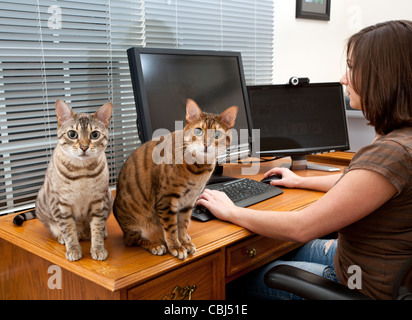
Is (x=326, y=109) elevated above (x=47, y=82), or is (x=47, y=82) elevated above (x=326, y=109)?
(x=47, y=82)

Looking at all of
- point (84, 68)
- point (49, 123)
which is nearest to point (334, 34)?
point (84, 68)

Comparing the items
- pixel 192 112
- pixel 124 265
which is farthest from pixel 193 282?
pixel 192 112

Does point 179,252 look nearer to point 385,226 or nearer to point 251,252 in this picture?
point 251,252

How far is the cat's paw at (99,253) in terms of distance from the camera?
100cm

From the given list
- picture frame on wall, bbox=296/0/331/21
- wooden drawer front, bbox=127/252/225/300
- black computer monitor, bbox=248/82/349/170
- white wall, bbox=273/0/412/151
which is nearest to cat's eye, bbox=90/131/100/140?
wooden drawer front, bbox=127/252/225/300

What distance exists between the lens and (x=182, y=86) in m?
1.53

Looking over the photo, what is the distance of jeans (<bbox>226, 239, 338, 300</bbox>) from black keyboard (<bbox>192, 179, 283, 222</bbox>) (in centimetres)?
23

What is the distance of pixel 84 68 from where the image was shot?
5.24 ft

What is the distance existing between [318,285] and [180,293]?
355 millimetres

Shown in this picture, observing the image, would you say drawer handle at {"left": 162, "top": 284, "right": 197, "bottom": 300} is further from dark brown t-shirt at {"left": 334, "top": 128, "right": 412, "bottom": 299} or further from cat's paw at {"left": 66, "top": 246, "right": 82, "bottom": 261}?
dark brown t-shirt at {"left": 334, "top": 128, "right": 412, "bottom": 299}

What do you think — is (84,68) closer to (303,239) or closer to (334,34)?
(303,239)

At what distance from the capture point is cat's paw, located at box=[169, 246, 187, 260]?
1017 mm

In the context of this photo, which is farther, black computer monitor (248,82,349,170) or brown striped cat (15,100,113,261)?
black computer monitor (248,82,349,170)
